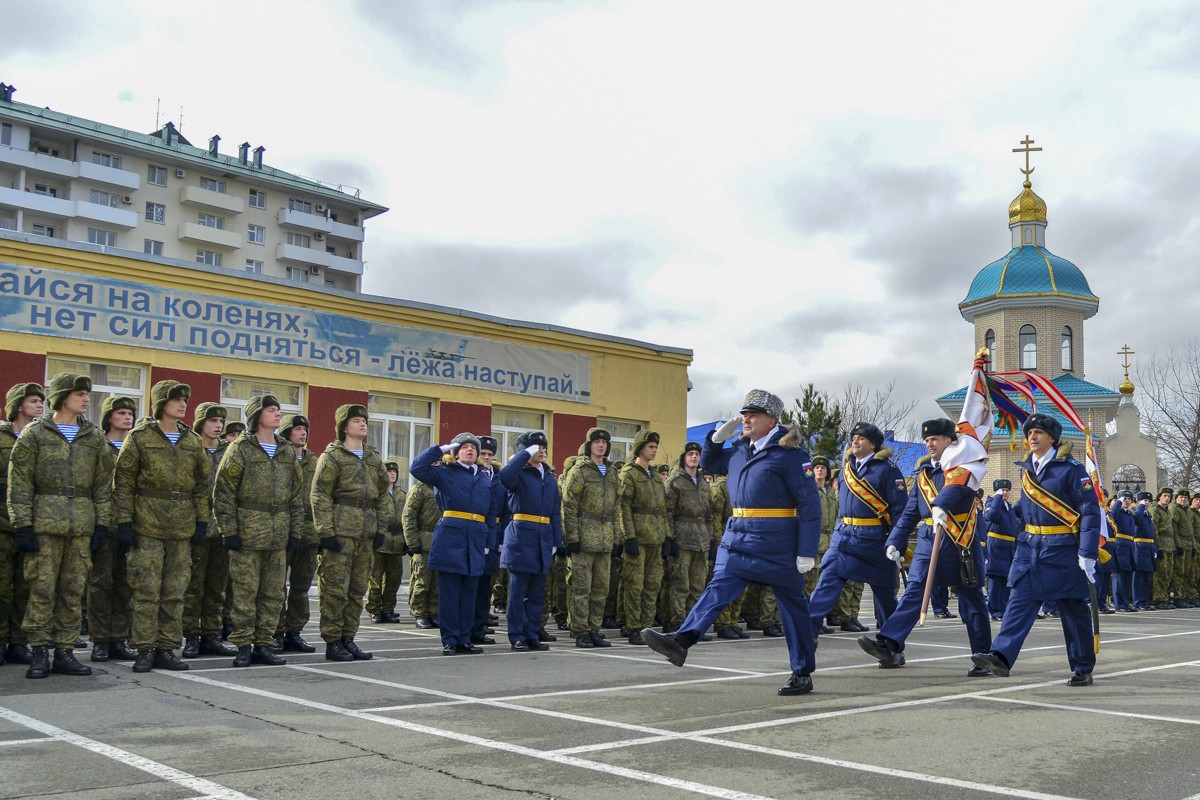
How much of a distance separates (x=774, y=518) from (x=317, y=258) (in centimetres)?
7348

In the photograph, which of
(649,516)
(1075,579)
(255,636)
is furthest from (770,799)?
→ (649,516)

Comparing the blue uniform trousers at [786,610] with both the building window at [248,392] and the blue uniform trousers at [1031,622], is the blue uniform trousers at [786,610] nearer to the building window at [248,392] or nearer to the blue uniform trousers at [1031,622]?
the blue uniform trousers at [1031,622]

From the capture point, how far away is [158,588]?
874 centimetres

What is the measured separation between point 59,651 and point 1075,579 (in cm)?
757

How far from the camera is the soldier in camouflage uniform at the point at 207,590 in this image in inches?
394

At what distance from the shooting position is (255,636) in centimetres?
924

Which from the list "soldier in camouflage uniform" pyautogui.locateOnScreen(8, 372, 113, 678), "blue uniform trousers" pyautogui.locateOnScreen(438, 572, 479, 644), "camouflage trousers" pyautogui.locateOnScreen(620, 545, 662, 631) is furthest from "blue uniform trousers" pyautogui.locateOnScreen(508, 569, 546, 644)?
"soldier in camouflage uniform" pyautogui.locateOnScreen(8, 372, 113, 678)

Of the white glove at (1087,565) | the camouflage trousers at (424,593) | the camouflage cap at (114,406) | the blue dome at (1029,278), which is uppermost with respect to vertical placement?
the blue dome at (1029,278)

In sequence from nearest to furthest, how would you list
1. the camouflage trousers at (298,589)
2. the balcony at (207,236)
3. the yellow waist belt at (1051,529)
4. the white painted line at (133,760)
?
the white painted line at (133,760) → the yellow waist belt at (1051,529) → the camouflage trousers at (298,589) → the balcony at (207,236)

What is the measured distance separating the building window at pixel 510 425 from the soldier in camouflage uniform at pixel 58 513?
617 inches

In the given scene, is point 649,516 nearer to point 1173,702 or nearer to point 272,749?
point 1173,702

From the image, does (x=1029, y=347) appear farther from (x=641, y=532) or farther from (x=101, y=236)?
(x=101, y=236)

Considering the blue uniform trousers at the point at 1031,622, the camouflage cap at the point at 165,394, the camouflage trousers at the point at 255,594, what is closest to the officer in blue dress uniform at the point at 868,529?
the blue uniform trousers at the point at 1031,622

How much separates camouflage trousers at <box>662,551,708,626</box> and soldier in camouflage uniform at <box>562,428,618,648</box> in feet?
3.77
